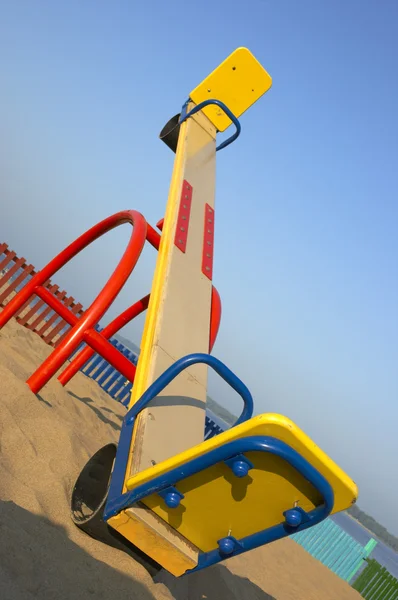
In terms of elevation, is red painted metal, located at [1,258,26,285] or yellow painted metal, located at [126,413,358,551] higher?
yellow painted metal, located at [126,413,358,551]

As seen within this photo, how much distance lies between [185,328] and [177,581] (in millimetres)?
1459

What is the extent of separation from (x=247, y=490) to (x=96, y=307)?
1619 millimetres

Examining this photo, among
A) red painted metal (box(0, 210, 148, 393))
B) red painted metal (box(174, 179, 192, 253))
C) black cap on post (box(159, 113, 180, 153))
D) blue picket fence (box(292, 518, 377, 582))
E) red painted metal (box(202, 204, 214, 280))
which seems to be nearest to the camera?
red painted metal (box(0, 210, 148, 393))

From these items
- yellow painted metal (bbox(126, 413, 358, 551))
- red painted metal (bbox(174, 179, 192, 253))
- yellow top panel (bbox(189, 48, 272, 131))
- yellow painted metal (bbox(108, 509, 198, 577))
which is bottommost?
yellow painted metal (bbox(108, 509, 198, 577))

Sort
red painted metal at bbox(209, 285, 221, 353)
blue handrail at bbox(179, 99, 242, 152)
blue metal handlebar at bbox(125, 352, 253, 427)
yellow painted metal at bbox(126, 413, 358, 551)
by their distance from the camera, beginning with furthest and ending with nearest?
blue handrail at bbox(179, 99, 242, 152), red painted metal at bbox(209, 285, 221, 353), blue metal handlebar at bbox(125, 352, 253, 427), yellow painted metal at bbox(126, 413, 358, 551)

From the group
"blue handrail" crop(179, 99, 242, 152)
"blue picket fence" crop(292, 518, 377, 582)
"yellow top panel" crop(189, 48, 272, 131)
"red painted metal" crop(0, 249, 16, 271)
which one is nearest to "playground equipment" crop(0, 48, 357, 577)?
"blue handrail" crop(179, 99, 242, 152)

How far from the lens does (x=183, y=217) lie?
10.3 feet

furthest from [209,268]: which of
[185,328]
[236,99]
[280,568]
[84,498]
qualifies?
[280,568]

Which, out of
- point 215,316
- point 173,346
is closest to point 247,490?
point 173,346

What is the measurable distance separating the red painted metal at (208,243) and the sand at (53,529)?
4.62 feet

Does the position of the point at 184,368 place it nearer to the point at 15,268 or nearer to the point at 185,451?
the point at 185,451

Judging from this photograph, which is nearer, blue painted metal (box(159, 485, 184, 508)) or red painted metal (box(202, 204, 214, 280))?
blue painted metal (box(159, 485, 184, 508))

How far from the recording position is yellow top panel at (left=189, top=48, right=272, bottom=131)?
4.38 metres

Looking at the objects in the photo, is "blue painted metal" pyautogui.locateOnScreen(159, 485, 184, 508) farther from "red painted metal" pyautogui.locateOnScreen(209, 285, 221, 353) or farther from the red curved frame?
"red painted metal" pyautogui.locateOnScreen(209, 285, 221, 353)
